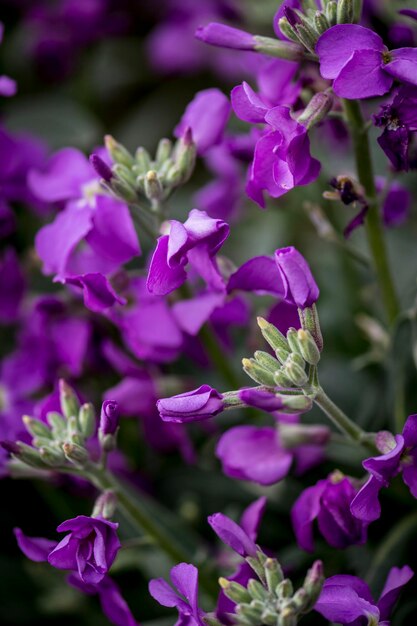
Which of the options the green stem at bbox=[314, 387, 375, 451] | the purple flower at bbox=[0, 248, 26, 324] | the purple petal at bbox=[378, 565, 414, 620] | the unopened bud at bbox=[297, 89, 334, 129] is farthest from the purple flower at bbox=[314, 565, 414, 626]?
the purple flower at bbox=[0, 248, 26, 324]

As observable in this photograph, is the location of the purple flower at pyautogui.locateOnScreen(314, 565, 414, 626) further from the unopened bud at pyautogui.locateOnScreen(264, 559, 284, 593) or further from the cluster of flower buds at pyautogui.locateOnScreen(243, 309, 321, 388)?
the cluster of flower buds at pyautogui.locateOnScreen(243, 309, 321, 388)

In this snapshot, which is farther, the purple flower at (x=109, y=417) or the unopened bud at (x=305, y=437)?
the unopened bud at (x=305, y=437)

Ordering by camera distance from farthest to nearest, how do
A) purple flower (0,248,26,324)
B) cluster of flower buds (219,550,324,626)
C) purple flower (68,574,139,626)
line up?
1. purple flower (0,248,26,324)
2. purple flower (68,574,139,626)
3. cluster of flower buds (219,550,324,626)

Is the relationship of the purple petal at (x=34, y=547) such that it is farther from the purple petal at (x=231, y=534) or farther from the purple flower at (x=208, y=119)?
the purple flower at (x=208, y=119)

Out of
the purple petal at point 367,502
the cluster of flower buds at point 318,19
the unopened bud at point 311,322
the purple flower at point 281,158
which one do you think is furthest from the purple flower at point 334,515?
the cluster of flower buds at point 318,19

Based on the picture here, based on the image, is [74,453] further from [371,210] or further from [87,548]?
[371,210]

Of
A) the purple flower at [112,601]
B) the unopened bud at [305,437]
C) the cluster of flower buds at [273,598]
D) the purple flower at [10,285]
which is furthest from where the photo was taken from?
the purple flower at [10,285]

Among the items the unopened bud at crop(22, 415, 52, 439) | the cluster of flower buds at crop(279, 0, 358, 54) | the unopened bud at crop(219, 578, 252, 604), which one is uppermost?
the cluster of flower buds at crop(279, 0, 358, 54)
